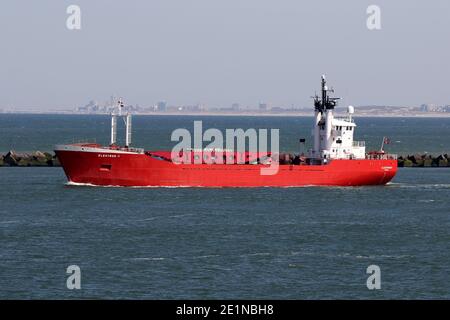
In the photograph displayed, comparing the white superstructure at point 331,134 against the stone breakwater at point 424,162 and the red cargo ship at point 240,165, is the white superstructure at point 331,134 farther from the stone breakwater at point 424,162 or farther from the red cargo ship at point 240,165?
the stone breakwater at point 424,162

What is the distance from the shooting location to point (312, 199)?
57.3 metres

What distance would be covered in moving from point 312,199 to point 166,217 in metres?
11.6

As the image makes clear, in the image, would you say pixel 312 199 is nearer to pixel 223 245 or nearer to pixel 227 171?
pixel 227 171

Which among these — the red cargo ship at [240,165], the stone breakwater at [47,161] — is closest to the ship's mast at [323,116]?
the red cargo ship at [240,165]

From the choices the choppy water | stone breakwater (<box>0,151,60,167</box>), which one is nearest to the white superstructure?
the choppy water

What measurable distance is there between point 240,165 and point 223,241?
2079cm

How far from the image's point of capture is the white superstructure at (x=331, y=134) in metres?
64.4

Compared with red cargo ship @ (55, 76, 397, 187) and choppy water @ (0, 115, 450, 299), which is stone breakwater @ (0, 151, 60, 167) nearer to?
choppy water @ (0, 115, 450, 299)

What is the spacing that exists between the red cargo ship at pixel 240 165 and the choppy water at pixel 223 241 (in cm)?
102

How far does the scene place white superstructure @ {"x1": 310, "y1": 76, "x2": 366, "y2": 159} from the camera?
64.4m

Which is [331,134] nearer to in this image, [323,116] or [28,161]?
[323,116]

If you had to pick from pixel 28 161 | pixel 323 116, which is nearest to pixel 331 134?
pixel 323 116

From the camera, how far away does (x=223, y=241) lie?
4175 centimetres
